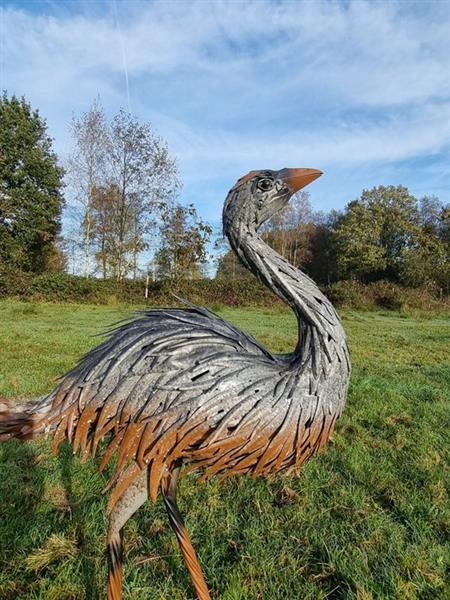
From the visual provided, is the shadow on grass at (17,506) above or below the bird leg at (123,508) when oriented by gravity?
below

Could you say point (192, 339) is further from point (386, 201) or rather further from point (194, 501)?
point (386, 201)

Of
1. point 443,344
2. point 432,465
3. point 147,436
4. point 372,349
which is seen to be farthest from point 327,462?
point 443,344

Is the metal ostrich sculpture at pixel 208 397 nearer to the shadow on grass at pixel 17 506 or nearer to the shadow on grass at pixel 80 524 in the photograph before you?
the shadow on grass at pixel 80 524

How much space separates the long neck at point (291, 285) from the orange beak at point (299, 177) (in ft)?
0.82

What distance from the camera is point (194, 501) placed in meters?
3.27

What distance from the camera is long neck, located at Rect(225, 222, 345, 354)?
6.12ft

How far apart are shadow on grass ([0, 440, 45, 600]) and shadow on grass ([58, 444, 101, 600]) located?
0.61 ft

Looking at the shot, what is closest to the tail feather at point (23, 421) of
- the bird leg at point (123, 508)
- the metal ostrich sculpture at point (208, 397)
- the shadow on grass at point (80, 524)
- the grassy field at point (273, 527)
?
the metal ostrich sculpture at point (208, 397)

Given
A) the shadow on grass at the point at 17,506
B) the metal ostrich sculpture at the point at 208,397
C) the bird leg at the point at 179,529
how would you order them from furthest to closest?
the shadow on grass at the point at 17,506 < the bird leg at the point at 179,529 < the metal ostrich sculpture at the point at 208,397

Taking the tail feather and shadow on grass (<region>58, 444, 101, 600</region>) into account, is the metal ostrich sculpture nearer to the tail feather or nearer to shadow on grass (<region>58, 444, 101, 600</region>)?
the tail feather

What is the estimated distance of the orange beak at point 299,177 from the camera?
6.30 ft

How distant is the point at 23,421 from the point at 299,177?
160 centimetres

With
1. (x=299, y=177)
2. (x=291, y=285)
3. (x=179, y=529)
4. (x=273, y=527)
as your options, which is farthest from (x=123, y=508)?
(x=299, y=177)

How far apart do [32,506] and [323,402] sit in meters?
2.42
